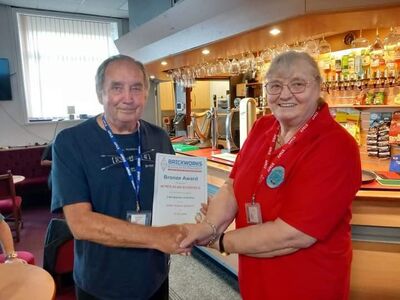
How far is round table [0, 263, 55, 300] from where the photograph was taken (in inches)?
50.4

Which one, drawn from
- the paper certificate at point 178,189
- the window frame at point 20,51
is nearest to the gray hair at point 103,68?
the paper certificate at point 178,189

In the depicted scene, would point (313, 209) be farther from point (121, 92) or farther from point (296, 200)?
point (121, 92)

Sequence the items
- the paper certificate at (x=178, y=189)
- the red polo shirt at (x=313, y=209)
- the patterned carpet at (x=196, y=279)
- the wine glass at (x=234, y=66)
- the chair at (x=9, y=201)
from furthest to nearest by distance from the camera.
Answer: the wine glass at (x=234, y=66)
the chair at (x=9, y=201)
the patterned carpet at (x=196, y=279)
the paper certificate at (x=178, y=189)
the red polo shirt at (x=313, y=209)

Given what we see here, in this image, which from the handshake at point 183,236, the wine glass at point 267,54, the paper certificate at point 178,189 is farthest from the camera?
the wine glass at point 267,54

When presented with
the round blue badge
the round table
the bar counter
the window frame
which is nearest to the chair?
the window frame

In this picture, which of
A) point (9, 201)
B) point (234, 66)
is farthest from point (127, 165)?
point (9, 201)

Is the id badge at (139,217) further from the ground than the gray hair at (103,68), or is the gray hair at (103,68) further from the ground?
the gray hair at (103,68)

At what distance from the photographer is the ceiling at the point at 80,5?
547 centimetres

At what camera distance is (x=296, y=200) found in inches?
46.4

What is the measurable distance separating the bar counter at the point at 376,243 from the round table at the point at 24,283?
1717 mm

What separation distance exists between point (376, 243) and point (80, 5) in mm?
5801

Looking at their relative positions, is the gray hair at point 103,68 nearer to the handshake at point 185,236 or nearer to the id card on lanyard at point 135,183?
the id card on lanyard at point 135,183

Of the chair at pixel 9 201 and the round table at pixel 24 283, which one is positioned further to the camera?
the chair at pixel 9 201

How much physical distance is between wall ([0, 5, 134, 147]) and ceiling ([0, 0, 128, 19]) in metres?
0.38
